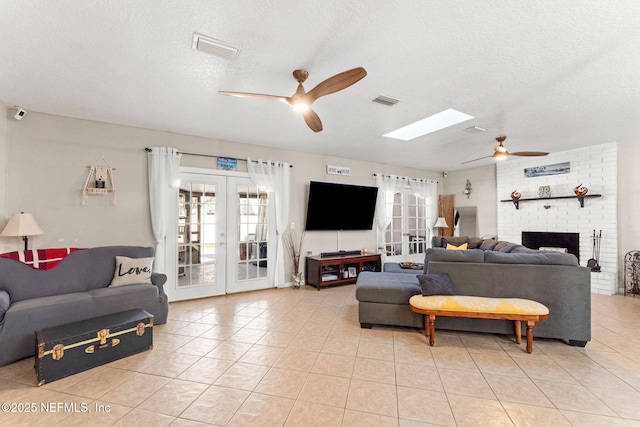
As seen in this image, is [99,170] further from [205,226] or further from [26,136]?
[205,226]

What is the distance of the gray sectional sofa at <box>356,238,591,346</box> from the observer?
286cm

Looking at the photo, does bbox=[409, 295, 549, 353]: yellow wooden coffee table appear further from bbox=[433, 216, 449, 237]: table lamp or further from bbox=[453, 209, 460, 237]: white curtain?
bbox=[453, 209, 460, 237]: white curtain

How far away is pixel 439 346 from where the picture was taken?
9.45 ft

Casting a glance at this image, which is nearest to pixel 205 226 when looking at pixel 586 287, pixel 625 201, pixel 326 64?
pixel 326 64

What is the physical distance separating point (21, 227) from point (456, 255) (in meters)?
4.96

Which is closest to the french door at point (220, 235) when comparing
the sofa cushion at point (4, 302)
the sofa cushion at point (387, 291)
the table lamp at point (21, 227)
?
the table lamp at point (21, 227)

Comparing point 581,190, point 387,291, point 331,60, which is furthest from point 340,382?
point 581,190

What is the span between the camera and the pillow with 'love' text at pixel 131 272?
346 centimetres

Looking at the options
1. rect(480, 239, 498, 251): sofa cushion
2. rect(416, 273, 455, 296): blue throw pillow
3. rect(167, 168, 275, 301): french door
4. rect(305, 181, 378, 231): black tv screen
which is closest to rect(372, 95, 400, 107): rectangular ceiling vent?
rect(416, 273, 455, 296): blue throw pillow

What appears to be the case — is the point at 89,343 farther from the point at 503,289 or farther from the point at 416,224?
the point at 416,224

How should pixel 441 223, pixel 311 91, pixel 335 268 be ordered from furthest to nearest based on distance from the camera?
pixel 441 223 → pixel 335 268 → pixel 311 91

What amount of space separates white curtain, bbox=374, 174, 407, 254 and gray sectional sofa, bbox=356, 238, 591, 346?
10.4 ft

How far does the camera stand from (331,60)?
240 centimetres

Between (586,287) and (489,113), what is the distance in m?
2.22
